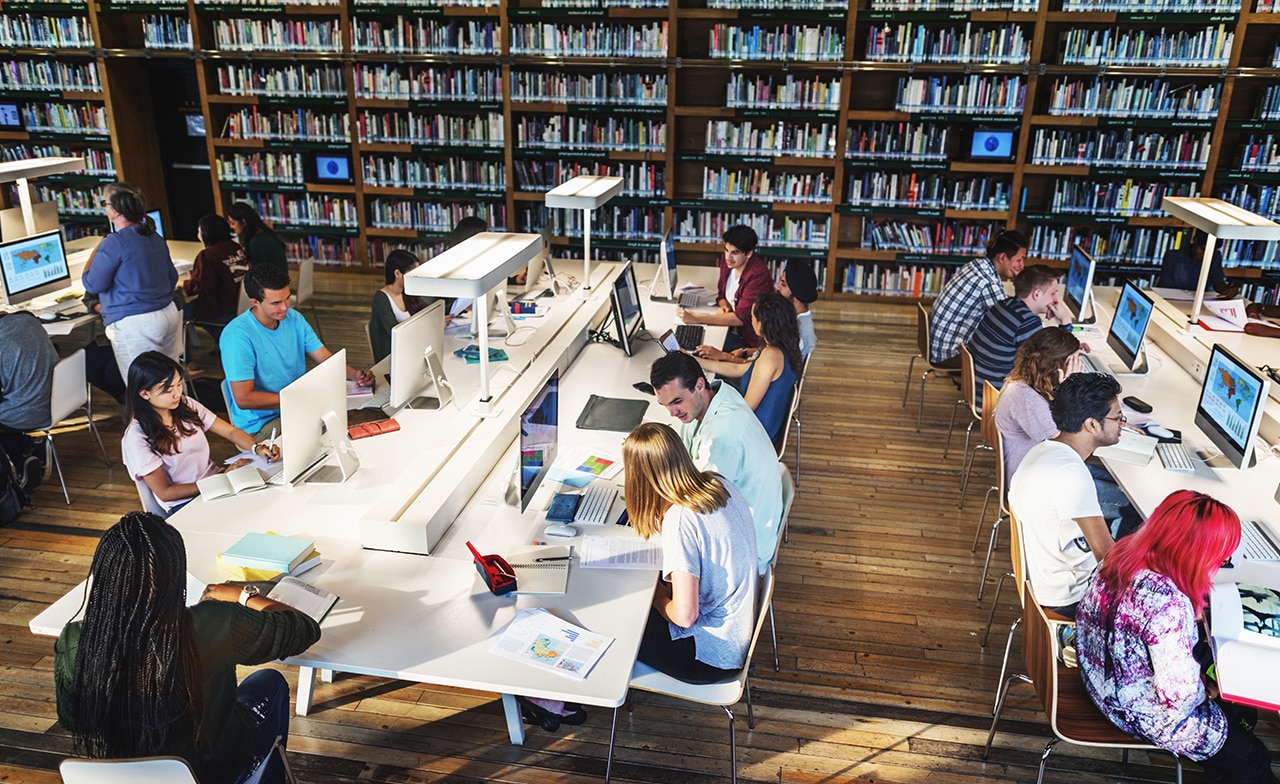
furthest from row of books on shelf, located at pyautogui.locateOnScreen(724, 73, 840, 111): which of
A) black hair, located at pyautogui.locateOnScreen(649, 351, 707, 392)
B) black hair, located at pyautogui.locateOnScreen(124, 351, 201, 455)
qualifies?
black hair, located at pyautogui.locateOnScreen(124, 351, 201, 455)

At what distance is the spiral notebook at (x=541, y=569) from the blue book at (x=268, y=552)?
0.65 m

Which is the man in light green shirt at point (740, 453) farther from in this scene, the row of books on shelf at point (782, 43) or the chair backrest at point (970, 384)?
the row of books on shelf at point (782, 43)

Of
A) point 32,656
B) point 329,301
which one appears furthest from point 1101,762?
point 329,301

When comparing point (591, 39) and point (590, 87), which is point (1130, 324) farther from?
point (591, 39)

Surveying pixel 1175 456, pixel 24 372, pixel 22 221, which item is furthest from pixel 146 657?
pixel 22 221

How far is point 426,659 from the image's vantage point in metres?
2.53

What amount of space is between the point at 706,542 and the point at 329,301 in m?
6.36

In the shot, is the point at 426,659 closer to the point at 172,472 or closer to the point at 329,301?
the point at 172,472

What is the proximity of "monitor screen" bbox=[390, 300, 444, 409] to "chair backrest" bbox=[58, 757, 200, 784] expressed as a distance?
2.11 metres

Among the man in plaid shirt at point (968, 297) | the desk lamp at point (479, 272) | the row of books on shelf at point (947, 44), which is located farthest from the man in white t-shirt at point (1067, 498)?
the row of books on shelf at point (947, 44)

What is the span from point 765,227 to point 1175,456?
4.85m

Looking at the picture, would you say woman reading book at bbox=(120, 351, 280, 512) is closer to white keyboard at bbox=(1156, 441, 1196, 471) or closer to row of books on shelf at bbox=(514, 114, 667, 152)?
white keyboard at bbox=(1156, 441, 1196, 471)

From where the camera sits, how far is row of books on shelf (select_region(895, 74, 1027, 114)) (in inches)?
301

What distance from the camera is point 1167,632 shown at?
2412 millimetres
